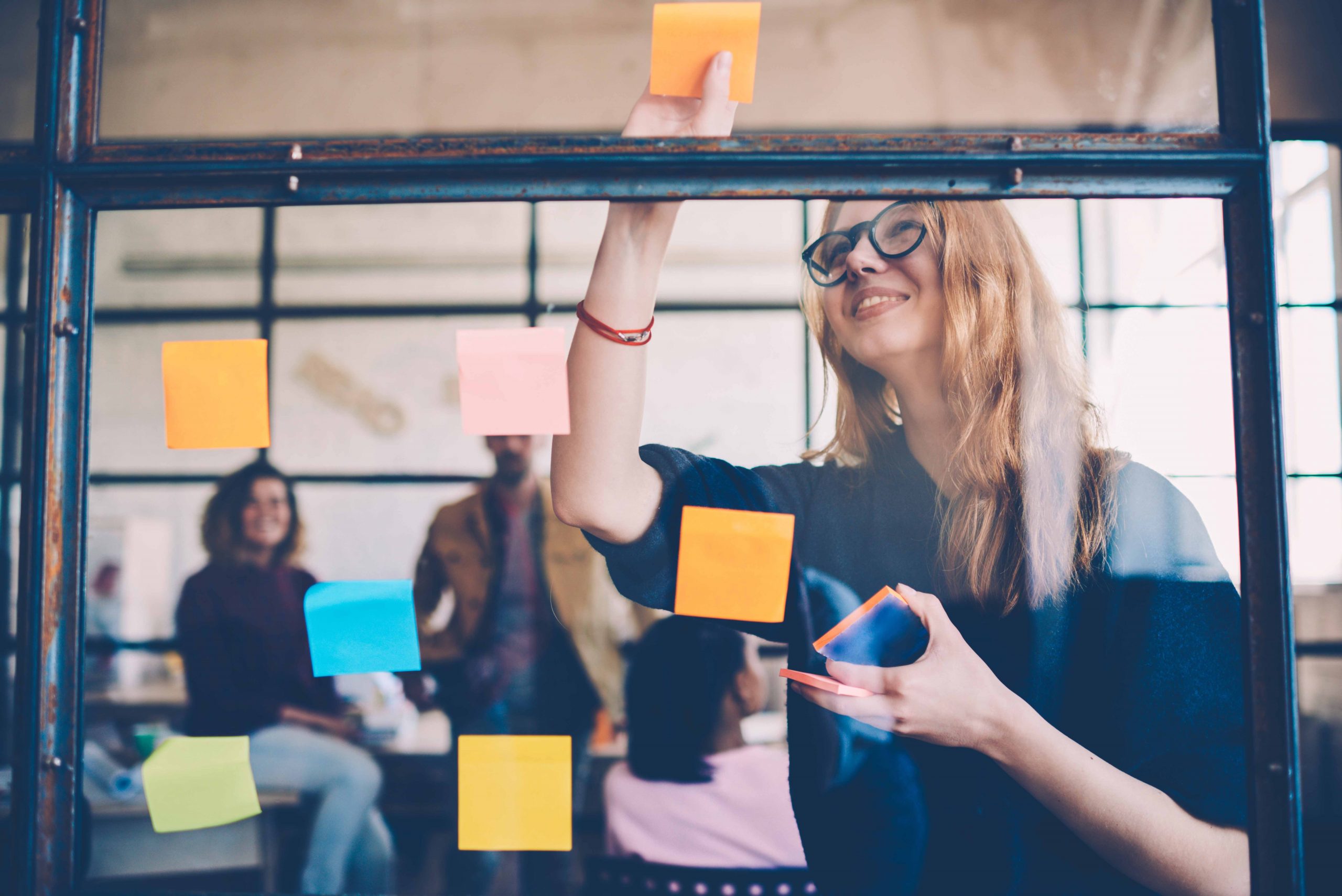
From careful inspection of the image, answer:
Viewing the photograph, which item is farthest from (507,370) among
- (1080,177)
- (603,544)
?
(1080,177)

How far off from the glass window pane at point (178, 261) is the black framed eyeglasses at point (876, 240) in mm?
957

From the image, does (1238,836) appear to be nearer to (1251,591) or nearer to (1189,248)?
(1251,591)

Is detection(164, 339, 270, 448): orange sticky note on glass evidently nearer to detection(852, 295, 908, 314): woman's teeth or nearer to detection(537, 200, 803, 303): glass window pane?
detection(537, 200, 803, 303): glass window pane

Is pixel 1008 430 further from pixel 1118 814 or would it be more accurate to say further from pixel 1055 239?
pixel 1118 814

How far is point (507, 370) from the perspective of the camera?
79 centimetres

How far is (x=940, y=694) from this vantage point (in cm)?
79

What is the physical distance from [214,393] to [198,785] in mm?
476

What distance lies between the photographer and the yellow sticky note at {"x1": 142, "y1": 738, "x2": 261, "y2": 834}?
846mm

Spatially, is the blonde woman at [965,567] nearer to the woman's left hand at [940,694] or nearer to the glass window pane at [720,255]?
the woman's left hand at [940,694]

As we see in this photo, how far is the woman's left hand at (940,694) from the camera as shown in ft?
2.59

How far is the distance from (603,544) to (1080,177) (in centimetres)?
64

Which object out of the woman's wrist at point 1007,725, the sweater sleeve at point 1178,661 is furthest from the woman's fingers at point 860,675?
the sweater sleeve at point 1178,661

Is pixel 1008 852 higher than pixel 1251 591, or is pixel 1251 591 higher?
pixel 1251 591

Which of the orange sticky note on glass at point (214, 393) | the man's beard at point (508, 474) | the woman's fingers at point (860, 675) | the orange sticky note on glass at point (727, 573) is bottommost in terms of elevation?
the woman's fingers at point (860, 675)
